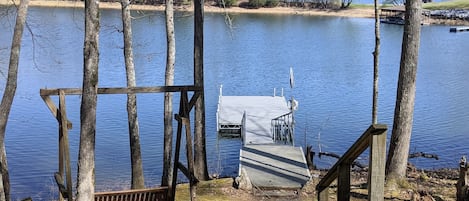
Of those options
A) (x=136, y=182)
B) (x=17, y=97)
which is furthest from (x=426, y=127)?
(x=17, y=97)

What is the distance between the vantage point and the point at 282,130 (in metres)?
16.2

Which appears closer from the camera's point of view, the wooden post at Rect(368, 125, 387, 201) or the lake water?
the wooden post at Rect(368, 125, 387, 201)

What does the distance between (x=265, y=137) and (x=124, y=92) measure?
30.6ft

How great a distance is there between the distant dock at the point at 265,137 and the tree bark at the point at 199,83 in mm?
752

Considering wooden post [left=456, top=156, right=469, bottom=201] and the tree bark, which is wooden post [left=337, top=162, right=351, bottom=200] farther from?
the tree bark

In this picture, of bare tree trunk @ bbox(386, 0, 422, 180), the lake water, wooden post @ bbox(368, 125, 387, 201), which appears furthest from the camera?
the lake water

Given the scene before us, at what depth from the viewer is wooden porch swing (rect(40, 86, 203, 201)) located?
20.3 feet

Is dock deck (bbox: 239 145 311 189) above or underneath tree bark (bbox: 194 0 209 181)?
underneath

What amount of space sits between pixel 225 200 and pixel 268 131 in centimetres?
876

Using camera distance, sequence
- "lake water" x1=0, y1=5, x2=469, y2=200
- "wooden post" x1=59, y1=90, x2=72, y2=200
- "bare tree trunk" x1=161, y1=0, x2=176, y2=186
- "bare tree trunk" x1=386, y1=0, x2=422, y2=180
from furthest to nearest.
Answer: "lake water" x1=0, y1=5, x2=469, y2=200, "bare tree trunk" x1=161, y1=0, x2=176, y2=186, "bare tree trunk" x1=386, y1=0, x2=422, y2=180, "wooden post" x1=59, y1=90, x2=72, y2=200

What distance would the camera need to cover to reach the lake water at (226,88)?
577 inches

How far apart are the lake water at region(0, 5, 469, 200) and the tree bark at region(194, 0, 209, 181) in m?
1.99

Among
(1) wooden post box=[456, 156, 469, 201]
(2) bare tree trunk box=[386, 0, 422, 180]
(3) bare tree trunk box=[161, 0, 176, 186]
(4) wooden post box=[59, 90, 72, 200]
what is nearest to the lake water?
(3) bare tree trunk box=[161, 0, 176, 186]

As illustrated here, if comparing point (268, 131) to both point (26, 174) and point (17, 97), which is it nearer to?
point (26, 174)
